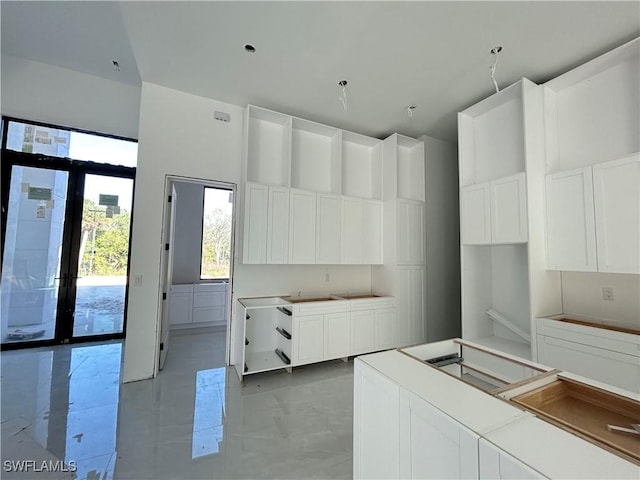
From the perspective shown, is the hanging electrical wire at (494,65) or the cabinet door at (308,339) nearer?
the hanging electrical wire at (494,65)

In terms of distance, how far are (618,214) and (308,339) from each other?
334 centimetres

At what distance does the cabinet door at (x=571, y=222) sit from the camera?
2574 mm

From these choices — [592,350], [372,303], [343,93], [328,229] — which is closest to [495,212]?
[592,350]

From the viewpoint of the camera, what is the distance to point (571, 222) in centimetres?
271

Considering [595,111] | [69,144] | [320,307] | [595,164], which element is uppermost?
[69,144]

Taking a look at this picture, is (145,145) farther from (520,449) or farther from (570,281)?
(570,281)

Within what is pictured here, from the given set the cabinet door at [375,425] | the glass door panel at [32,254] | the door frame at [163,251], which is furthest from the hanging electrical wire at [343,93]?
the glass door panel at [32,254]

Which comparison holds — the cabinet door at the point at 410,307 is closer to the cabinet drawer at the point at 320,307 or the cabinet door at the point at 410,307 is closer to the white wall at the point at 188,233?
the cabinet drawer at the point at 320,307

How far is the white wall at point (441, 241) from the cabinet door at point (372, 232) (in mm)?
789

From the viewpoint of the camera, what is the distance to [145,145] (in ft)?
11.0

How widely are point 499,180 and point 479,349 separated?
224cm

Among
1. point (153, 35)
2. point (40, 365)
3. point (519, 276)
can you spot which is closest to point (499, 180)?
point (519, 276)

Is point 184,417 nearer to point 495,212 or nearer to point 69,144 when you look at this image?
point 495,212

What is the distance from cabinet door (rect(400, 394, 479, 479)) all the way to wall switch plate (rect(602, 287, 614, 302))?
114 inches
